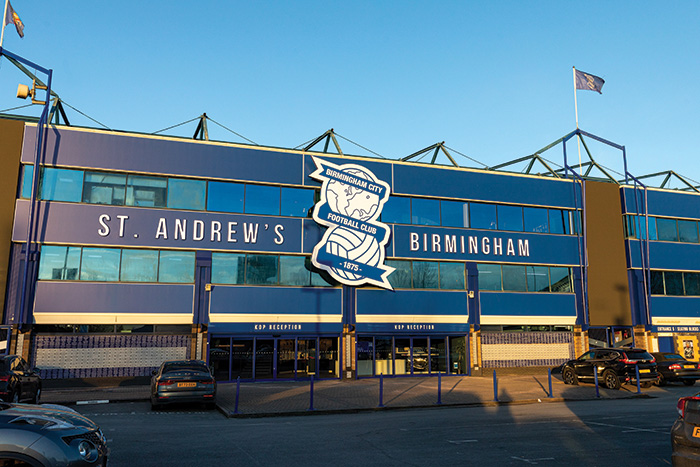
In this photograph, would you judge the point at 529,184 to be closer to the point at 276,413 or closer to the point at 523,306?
the point at 523,306

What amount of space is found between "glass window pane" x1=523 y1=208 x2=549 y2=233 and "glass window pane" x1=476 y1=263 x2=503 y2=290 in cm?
317

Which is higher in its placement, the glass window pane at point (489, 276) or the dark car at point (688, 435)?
the glass window pane at point (489, 276)

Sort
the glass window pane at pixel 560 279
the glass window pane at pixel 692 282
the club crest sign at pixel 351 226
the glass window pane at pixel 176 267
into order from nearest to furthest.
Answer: the glass window pane at pixel 176 267 < the club crest sign at pixel 351 226 < the glass window pane at pixel 560 279 < the glass window pane at pixel 692 282

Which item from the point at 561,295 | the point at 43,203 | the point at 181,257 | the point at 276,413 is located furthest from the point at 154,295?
the point at 561,295

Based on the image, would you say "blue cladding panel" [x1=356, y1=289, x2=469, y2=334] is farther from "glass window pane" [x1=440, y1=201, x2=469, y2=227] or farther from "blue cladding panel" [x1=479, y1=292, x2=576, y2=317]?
"glass window pane" [x1=440, y1=201, x2=469, y2=227]

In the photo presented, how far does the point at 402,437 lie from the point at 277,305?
16233 millimetres

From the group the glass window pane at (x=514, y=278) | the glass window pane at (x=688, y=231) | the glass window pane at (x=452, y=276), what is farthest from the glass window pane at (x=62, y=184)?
the glass window pane at (x=688, y=231)

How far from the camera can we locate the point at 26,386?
16.2m

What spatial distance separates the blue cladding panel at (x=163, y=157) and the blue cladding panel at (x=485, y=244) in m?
6.50

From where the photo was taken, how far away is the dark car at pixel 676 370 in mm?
25016

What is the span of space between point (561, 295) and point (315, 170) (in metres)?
15.5

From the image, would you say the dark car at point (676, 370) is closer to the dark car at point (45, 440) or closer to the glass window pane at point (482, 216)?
the glass window pane at point (482, 216)

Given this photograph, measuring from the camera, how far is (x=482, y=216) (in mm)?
31875

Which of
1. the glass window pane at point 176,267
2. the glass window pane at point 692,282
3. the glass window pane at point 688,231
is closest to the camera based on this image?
the glass window pane at point 176,267
